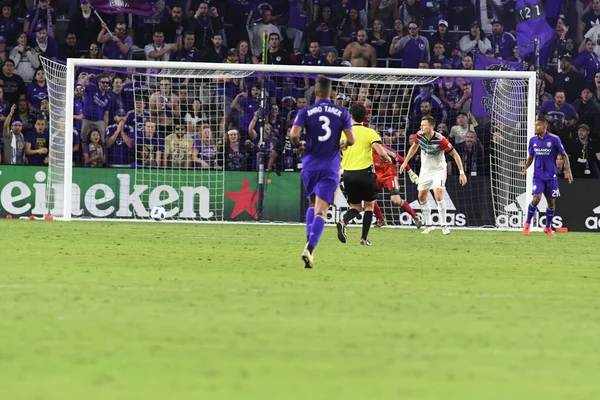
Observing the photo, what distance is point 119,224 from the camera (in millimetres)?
22969

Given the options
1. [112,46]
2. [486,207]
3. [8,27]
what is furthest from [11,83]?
[486,207]

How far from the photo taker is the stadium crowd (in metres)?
25.3

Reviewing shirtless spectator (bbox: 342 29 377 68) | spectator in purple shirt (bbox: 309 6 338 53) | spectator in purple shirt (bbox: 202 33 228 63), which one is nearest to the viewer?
spectator in purple shirt (bbox: 202 33 228 63)

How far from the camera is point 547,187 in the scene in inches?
918

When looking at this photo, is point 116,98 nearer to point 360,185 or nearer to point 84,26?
point 84,26

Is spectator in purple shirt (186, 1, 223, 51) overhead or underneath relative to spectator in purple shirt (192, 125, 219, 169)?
overhead

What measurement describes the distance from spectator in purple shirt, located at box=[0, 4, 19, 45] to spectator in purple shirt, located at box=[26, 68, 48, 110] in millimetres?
1279

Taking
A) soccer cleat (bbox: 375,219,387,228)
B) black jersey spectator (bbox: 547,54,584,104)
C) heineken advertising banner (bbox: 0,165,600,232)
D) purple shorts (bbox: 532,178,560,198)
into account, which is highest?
black jersey spectator (bbox: 547,54,584,104)

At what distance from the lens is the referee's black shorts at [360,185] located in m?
17.7

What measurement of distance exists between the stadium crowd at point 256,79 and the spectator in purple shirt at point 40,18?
0.03 m

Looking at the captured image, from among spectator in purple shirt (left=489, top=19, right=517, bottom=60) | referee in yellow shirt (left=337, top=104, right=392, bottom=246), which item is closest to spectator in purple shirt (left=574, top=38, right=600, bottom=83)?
spectator in purple shirt (left=489, top=19, right=517, bottom=60)

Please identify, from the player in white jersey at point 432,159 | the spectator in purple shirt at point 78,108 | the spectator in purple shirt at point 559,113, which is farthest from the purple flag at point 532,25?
the spectator in purple shirt at point 78,108

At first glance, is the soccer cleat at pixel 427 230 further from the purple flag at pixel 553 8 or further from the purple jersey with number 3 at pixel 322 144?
the purple jersey with number 3 at pixel 322 144

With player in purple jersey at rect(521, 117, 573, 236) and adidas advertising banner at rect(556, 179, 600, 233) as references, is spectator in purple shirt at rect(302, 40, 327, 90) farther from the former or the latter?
adidas advertising banner at rect(556, 179, 600, 233)
